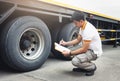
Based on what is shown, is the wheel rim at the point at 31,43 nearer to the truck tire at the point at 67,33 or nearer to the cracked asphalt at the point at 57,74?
the cracked asphalt at the point at 57,74

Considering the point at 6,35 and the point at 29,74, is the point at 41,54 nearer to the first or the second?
the point at 29,74

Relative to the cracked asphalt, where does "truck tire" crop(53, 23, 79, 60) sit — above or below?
above

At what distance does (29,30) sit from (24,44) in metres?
0.26

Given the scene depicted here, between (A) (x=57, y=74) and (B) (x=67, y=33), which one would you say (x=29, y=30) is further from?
(B) (x=67, y=33)

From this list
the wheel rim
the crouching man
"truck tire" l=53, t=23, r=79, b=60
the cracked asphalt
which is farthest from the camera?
"truck tire" l=53, t=23, r=79, b=60

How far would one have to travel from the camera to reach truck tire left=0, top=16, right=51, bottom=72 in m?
3.62

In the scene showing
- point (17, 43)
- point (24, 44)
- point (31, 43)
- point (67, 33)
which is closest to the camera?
point (17, 43)

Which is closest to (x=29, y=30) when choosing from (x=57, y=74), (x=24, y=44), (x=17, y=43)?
(x=24, y=44)

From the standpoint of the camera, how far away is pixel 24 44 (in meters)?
4.03

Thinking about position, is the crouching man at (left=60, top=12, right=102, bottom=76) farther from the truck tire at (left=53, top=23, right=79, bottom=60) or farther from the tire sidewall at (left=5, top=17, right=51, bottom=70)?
the truck tire at (left=53, top=23, right=79, bottom=60)

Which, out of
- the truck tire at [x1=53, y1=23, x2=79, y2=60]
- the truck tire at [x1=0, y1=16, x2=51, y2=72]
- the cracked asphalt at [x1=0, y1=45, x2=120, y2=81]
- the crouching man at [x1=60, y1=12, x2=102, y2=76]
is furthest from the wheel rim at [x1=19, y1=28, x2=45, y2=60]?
the truck tire at [x1=53, y1=23, x2=79, y2=60]

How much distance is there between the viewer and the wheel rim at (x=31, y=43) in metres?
4.04

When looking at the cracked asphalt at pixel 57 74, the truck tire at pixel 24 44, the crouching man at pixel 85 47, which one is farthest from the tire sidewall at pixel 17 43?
the crouching man at pixel 85 47

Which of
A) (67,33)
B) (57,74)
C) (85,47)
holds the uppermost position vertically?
(67,33)
